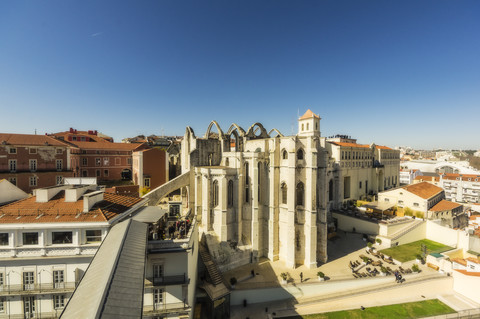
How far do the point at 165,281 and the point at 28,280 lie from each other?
8.64m

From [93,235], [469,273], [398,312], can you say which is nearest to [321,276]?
[398,312]

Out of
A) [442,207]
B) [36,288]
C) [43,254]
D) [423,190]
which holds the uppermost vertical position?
[43,254]

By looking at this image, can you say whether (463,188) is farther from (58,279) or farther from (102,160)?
(102,160)

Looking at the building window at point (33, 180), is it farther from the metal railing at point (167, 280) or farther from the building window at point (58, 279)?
the metal railing at point (167, 280)

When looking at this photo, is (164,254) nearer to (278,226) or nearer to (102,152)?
(278,226)

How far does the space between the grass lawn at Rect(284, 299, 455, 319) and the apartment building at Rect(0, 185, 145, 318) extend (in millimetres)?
18719

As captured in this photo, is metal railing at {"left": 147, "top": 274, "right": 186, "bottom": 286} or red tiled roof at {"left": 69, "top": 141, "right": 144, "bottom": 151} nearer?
metal railing at {"left": 147, "top": 274, "right": 186, "bottom": 286}

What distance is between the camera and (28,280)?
13.9 meters

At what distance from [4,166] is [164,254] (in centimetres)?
2915

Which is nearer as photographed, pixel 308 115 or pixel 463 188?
pixel 308 115

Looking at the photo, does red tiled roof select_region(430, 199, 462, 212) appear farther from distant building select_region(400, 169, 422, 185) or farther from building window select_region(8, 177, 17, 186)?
building window select_region(8, 177, 17, 186)

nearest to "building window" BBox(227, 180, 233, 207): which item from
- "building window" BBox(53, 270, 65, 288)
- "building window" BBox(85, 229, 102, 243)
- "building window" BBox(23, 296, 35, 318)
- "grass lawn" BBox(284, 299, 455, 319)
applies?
"grass lawn" BBox(284, 299, 455, 319)

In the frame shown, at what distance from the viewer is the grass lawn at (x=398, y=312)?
67.3 ft

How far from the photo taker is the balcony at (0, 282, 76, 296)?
1350 centimetres
